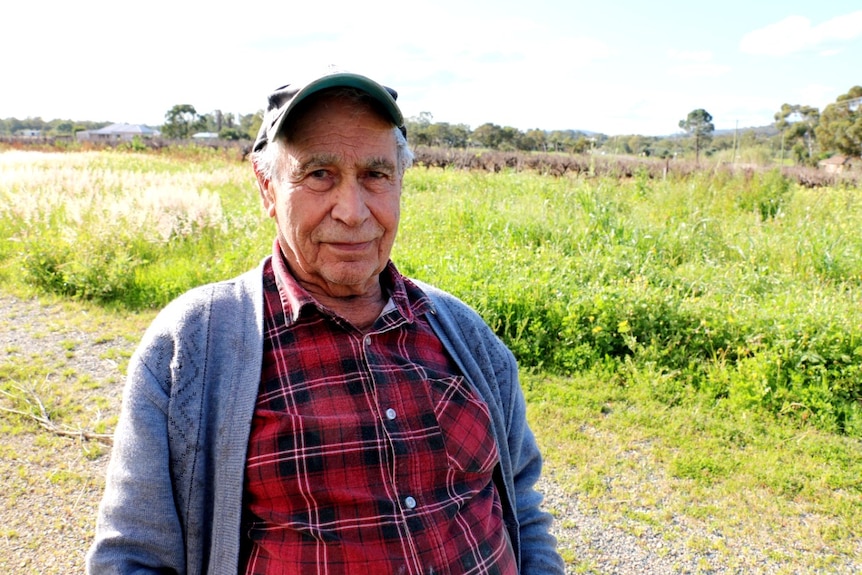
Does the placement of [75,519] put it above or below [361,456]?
below

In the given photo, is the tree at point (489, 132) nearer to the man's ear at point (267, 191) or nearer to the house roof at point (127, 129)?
the man's ear at point (267, 191)

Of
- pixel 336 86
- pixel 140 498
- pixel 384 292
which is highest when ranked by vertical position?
pixel 336 86

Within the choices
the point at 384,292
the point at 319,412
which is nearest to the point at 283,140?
the point at 384,292

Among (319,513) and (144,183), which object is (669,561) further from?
(144,183)

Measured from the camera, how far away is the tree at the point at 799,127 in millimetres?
53594

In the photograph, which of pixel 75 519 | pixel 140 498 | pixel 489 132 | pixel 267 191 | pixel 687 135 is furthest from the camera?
pixel 489 132

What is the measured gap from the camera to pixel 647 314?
Answer: 471 centimetres

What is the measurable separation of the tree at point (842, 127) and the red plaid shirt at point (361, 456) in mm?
51228

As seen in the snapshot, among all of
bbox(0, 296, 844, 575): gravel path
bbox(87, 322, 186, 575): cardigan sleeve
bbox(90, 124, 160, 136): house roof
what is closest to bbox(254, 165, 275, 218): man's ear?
bbox(87, 322, 186, 575): cardigan sleeve

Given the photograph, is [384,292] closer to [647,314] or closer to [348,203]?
[348,203]

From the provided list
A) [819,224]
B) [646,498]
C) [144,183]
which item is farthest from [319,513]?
[144,183]

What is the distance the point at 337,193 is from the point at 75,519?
94.6 inches

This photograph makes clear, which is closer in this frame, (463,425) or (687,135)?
(463,425)

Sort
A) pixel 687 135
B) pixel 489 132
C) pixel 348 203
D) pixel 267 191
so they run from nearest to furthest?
pixel 348 203, pixel 267 191, pixel 687 135, pixel 489 132
